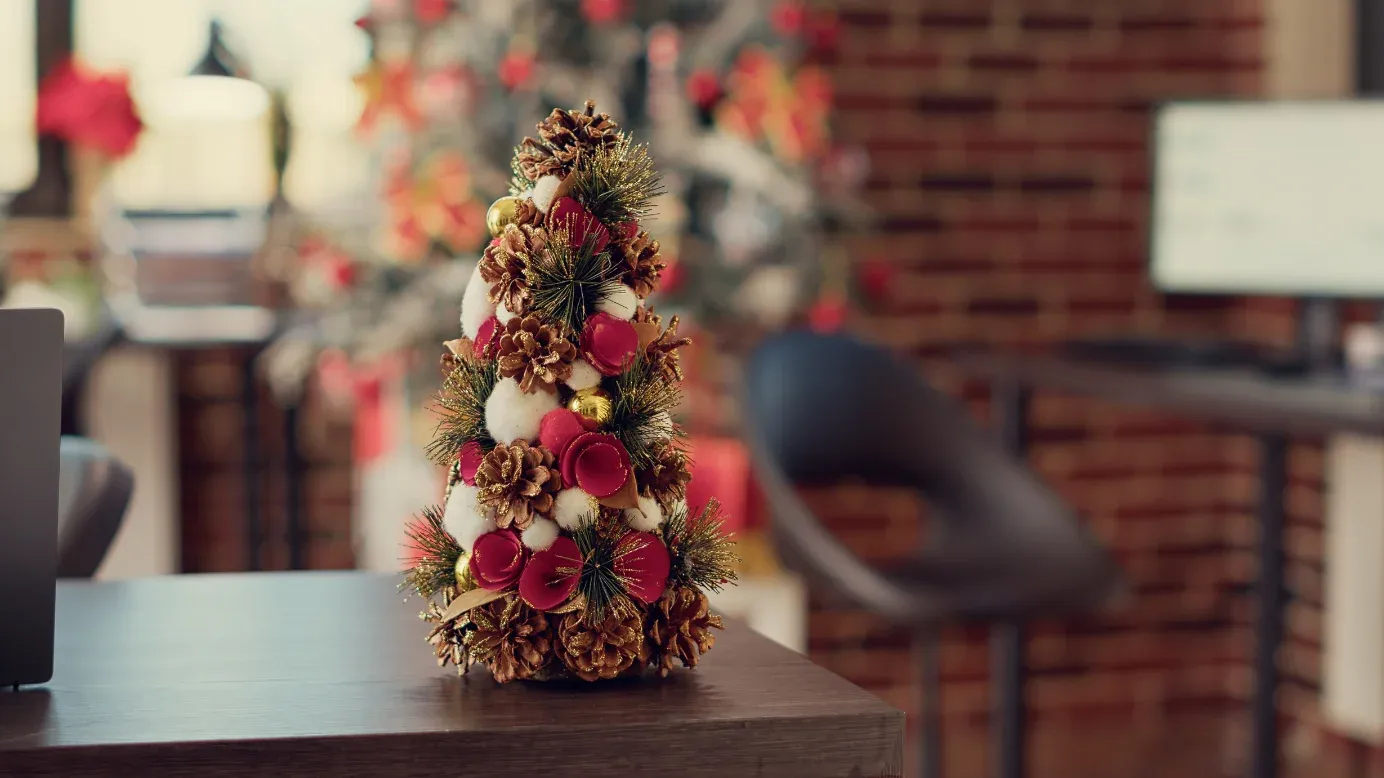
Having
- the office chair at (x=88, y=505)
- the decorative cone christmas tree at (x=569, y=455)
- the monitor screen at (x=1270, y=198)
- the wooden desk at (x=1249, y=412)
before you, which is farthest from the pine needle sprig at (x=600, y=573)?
the monitor screen at (x=1270, y=198)

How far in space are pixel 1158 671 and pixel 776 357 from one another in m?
1.63

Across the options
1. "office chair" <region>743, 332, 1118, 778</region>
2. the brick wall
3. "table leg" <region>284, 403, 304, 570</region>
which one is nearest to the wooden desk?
"office chair" <region>743, 332, 1118, 778</region>

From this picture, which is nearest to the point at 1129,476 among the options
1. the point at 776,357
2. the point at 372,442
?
the point at 776,357

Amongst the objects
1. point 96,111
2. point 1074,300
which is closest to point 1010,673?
point 1074,300

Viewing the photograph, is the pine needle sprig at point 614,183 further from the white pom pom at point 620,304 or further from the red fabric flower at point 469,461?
the red fabric flower at point 469,461

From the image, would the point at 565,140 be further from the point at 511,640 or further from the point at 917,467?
the point at 917,467

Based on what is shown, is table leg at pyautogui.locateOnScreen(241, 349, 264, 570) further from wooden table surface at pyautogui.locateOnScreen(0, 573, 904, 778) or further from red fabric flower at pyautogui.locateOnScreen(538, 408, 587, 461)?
red fabric flower at pyautogui.locateOnScreen(538, 408, 587, 461)

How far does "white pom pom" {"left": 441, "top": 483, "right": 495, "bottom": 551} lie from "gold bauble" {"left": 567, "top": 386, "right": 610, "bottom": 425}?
0.25ft

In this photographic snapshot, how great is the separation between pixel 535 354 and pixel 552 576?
5.2 inches

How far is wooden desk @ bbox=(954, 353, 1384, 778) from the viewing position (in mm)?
2305

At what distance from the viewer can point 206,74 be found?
149 inches

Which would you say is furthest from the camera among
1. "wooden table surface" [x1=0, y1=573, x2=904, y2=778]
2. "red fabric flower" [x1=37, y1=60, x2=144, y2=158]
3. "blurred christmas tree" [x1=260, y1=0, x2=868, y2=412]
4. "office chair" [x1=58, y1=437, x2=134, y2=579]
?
"red fabric flower" [x1=37, y1=60, x2=144, y2=158]

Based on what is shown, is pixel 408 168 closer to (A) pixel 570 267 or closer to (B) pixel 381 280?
(B) pixel 381 280

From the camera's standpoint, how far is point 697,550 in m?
1.00
